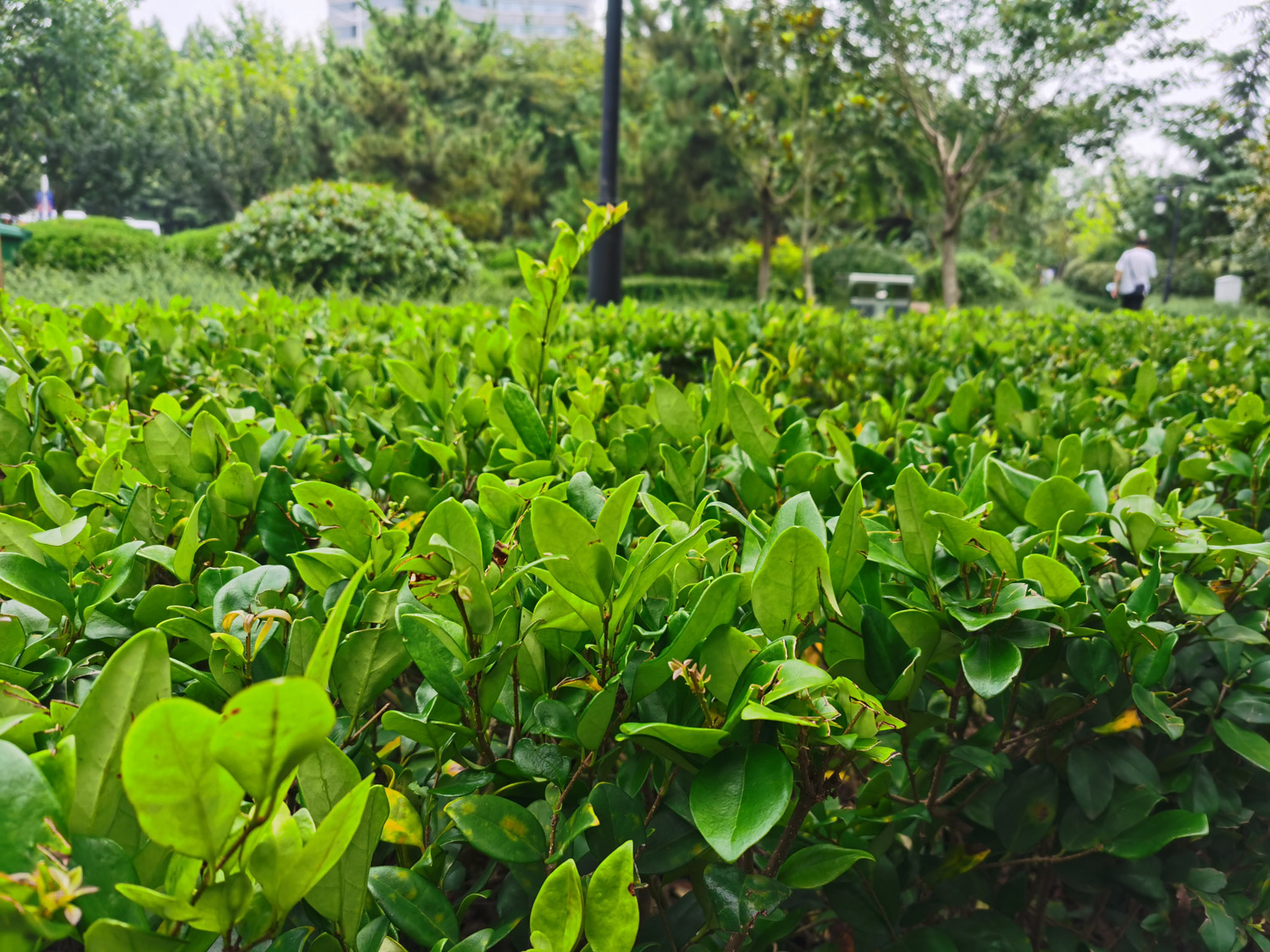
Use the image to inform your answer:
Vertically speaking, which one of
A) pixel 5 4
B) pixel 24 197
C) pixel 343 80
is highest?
pixel 343 80

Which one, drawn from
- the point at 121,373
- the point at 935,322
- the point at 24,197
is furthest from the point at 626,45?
the point at 121,373

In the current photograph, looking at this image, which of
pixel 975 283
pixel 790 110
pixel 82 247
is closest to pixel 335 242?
pixel 82 247

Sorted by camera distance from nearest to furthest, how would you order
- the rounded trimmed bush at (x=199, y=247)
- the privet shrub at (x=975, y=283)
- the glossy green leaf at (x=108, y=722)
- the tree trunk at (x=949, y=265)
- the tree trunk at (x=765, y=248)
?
the glossy green leaf at (x=108, y=722)
the rounded trimmed bush at (x=199, y=247)
the tree trunk at (x=949, y=265)
the tree trunk at (x=765, y=248)
the privet shrub at (x=975, y=283)

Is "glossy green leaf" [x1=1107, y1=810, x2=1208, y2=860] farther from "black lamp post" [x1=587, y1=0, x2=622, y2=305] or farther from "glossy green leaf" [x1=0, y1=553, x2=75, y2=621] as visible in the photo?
"black lamp post" [x1=587, y1=0, x2=622, y2=305]

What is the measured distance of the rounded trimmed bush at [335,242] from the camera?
11828mm

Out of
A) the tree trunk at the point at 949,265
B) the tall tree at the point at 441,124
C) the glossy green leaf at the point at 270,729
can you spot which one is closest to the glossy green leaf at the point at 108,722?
the glossy green leaf at the point at 270,729

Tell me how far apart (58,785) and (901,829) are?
1060 millimetres

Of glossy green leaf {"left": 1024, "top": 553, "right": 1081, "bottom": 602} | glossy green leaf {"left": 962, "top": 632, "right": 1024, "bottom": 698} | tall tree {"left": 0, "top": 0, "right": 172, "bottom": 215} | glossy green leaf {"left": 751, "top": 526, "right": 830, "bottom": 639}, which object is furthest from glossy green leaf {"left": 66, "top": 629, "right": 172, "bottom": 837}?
tall tree {"left": 0, "top": 0, "right": 172, "bottom": 215}

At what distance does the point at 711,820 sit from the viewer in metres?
0.66

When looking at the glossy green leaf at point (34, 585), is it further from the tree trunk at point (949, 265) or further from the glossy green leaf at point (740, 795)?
the tree trunk at point (949, 265)

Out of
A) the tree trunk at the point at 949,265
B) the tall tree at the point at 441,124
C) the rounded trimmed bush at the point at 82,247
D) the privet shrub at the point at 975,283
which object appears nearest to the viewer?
the rounded trimmed bush at the point at 82,247

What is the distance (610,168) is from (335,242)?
520 centimetres

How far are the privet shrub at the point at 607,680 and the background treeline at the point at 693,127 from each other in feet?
47.4

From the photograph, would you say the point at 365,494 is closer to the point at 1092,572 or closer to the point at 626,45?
the point at 1092,572
